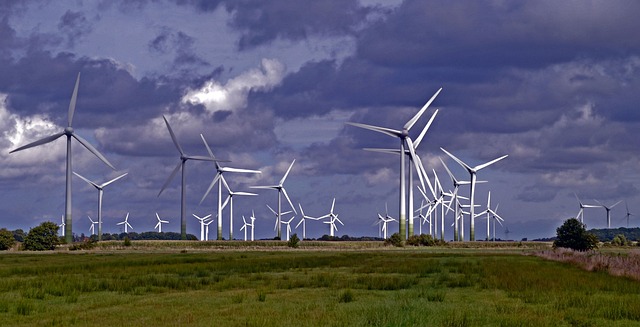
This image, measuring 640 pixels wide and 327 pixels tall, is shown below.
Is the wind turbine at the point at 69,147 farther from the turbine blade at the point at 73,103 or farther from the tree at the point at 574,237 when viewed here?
the tree at the point at 574,237

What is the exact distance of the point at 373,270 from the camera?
55.9 m

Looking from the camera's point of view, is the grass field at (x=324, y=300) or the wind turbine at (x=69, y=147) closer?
the grass field at (x=324, y=300)

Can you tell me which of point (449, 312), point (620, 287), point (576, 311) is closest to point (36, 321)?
point (449, 312)

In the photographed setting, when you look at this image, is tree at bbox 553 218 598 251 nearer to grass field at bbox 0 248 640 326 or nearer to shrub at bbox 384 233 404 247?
shrub at bbox 384 233 404 247

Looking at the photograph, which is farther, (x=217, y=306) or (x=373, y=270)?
(x=373, y=270)

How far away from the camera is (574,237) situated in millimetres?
→ 133625

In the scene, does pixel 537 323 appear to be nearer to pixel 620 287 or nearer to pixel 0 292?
pixel 620 287

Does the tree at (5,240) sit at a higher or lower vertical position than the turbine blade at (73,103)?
lower

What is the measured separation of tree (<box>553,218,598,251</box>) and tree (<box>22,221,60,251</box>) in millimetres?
83361

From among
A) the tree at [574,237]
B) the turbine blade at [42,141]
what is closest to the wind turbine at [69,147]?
the turbine blade at [42,141]

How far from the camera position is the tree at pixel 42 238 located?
421 ft

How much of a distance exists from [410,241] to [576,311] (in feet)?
393

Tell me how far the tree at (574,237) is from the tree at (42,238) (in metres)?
83.4

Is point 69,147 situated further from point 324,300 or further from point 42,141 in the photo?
point 324,300
